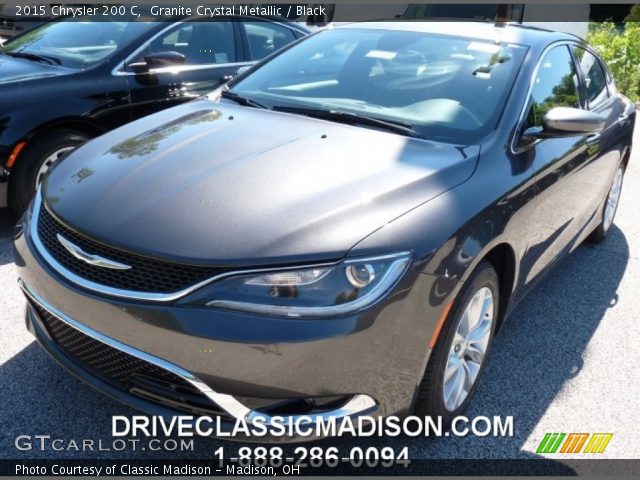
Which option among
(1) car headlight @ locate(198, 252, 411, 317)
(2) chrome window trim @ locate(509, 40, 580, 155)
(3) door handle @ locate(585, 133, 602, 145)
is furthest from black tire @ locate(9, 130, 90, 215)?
(3) door handle @ locate(585, 133, 602, 145)

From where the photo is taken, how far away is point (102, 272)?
6.59 feet

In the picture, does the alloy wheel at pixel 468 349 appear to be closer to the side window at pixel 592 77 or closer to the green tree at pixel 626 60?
the side window at pixel 592 77

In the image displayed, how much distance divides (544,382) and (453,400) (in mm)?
686

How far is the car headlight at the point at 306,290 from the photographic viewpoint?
6.13 feet

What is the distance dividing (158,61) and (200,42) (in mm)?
700

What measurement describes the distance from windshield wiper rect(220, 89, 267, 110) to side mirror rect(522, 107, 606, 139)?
1.29 meters

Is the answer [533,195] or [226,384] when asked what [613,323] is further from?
[226,384]

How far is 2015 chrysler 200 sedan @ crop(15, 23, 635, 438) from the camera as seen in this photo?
6.20ft

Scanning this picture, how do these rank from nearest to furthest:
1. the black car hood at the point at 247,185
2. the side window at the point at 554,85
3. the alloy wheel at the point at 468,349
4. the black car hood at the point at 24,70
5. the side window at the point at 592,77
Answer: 1. the black car hood at the point at 247,185
2. the alloy wheel at the point at 468,349
3. the side window at the point at 554,85
4. the side window at the point at 592,77
5. the black car hood at the point at 24,70

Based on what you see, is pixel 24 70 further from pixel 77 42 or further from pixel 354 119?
pixel 354 119

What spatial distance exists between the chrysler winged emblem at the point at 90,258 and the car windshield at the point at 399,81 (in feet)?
4.29

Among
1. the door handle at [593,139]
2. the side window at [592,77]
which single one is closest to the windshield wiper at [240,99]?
the door handle at [593,139]

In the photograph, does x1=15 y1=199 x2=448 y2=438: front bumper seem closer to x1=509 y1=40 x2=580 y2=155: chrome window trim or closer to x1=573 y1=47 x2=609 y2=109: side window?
x1=509 y1=40 x2=580 y2=155: chrome window trim

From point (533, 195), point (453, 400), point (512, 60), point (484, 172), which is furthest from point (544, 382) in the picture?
point (512, 60)
